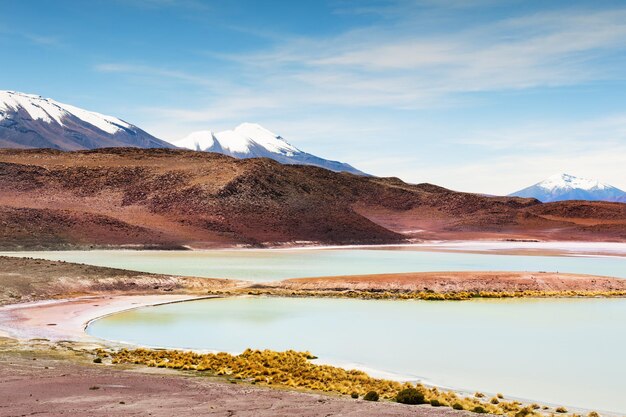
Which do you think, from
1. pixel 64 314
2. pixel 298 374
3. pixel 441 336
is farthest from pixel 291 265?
pixel 298 374

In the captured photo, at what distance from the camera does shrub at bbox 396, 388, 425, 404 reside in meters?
18.0

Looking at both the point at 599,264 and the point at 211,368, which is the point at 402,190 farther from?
the point at 211,368

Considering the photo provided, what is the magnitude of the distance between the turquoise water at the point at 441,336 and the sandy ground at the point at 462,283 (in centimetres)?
401

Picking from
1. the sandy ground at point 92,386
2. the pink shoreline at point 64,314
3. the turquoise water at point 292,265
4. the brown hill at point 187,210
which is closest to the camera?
the sandy ground at point 92,386

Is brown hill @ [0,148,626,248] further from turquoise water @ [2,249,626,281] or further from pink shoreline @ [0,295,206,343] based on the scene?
pink shoreline @ [0,295,206,343]

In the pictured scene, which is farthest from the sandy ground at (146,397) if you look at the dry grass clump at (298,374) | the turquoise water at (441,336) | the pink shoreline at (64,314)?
the pink shoreline at (64,314)

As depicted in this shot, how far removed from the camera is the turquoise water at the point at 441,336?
21.3 meters

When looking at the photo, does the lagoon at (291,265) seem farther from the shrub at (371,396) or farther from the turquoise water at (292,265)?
the shrub at (371,396)

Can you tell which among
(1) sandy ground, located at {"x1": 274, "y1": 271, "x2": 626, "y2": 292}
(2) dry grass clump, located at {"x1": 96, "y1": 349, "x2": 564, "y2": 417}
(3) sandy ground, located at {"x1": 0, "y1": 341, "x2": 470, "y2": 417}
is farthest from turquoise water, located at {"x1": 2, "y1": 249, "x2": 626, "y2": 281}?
(3) sandy ground, located at {"x1": 0, "y1": 341, "x2": 470, "y2": 417}

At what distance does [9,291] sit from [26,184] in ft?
246

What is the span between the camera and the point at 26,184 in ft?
359

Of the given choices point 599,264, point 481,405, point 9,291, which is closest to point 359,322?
point 481,405

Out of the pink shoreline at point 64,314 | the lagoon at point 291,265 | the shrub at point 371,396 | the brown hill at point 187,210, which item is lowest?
the pink shoreline at point 64,314

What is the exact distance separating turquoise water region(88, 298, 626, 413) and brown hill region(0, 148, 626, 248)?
5062 cm
